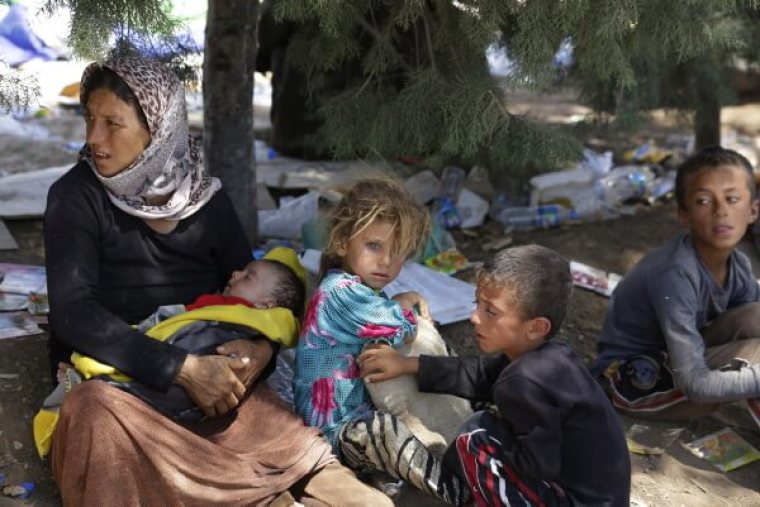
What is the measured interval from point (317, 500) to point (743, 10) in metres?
4.42

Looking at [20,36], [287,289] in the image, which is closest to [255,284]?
[287,289]

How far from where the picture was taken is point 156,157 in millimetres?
2725

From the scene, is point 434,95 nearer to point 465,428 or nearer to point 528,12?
point 528,12

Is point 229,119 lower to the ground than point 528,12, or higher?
lower

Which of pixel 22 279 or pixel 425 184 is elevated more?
pixel 425 184

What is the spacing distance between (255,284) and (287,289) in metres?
0.11

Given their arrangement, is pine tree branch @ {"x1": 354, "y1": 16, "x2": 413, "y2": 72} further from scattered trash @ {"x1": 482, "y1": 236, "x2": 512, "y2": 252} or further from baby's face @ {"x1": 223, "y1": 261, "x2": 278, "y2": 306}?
baby's face @ {"x1": 223, "y1": 261, "x2": 278, "y2": 306}

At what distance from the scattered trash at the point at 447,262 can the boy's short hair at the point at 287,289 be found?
1.45 m

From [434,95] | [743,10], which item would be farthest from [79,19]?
[743,10]

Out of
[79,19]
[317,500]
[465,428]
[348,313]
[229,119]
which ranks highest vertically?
[79,19]

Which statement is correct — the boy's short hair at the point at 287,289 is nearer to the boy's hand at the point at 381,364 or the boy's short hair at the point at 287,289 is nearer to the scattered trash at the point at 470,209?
the boy's hand at the point at 381,364

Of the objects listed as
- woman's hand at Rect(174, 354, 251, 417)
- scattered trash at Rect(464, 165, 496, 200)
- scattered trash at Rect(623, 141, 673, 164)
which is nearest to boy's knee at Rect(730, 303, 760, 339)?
woman's hand at Rect(174, 354, 251, 417)

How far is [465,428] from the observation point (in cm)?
255

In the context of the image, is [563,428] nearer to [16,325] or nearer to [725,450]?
[725,450]
